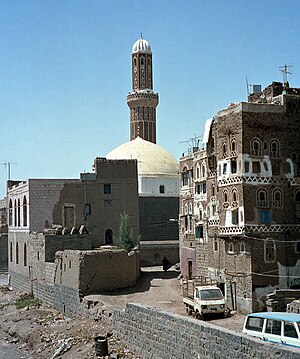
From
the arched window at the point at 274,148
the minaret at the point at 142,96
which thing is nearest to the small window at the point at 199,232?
the arched window at the point at 274,148

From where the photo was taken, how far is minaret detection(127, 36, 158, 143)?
5816 centimetres

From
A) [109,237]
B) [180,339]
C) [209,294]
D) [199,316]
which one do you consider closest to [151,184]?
[109,237]

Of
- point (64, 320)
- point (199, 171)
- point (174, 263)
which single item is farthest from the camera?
point (174, 263)

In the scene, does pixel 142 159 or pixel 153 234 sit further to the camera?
pixel 142 159

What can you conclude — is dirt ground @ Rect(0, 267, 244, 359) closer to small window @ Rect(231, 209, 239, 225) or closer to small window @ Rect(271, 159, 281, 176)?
small window @ Rect(231, 209, 239, 225)

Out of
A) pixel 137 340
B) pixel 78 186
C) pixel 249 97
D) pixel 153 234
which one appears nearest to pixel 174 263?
pixel 153 234

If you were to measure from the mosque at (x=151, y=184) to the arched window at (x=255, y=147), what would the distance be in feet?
57.7

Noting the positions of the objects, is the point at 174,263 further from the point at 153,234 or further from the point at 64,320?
the point at 64,320

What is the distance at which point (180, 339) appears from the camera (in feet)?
56.2

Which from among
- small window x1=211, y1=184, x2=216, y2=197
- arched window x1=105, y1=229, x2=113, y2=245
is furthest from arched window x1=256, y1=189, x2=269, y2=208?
arched window x1=105, y1=229, x2=113, y2=245

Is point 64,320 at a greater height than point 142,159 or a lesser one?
lesser

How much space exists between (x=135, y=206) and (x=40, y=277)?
8.29 m

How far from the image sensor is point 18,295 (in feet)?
129

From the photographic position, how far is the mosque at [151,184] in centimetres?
4303
